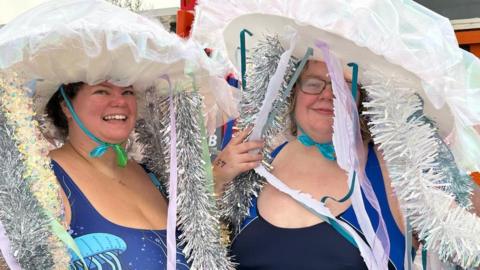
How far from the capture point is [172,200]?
1926 mm

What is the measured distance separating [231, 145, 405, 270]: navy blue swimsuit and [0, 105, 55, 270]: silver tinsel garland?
0.63 m

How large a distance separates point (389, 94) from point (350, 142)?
21 cm

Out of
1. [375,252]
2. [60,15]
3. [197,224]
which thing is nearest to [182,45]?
[60,15]

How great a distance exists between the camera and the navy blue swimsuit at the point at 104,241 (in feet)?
5.62

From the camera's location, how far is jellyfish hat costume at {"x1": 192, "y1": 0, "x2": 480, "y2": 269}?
1.53m

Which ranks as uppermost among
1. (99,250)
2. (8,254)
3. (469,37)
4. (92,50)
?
(92,50)

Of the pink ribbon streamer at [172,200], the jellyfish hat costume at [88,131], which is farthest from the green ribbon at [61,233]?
the pink ribbon streamer at [172,200]

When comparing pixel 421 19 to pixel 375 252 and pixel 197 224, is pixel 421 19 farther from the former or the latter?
pixel 197 224

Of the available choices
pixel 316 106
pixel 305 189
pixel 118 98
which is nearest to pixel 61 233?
pixel 118 98

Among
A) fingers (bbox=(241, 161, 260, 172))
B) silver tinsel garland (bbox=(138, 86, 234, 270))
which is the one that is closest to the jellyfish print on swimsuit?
silver tinsel garland (bbox=(138, 86, 234, 270))

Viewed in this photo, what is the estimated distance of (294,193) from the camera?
1900 millimetres

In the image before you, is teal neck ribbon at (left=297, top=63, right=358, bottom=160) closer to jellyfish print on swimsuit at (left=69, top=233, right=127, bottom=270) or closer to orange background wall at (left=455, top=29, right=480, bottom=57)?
jellyfish print on swimsuit at (left=69, top=233, right=127, bottom=270)

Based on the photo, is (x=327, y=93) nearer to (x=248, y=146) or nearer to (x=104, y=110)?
(x=248, y=146)

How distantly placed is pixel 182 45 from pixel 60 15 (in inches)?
14.7
